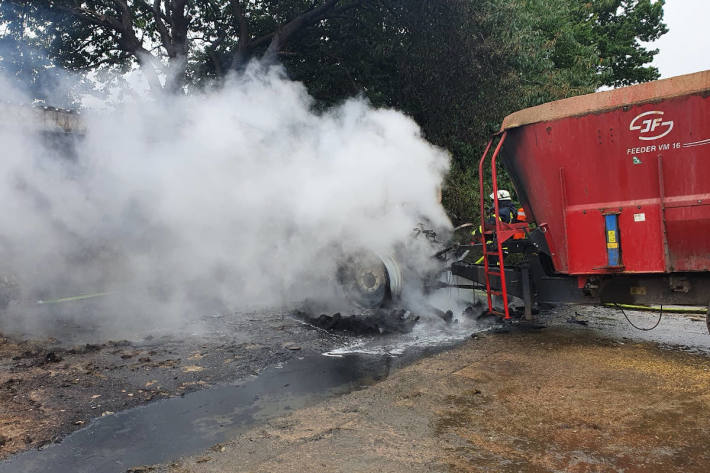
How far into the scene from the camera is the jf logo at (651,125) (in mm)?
5316

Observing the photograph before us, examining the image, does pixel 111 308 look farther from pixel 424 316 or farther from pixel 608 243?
pixel 608 243

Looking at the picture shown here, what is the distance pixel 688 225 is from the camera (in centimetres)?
530

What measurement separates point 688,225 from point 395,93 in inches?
390

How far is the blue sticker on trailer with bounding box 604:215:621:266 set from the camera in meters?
5.69

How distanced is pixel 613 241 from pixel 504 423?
2700mm

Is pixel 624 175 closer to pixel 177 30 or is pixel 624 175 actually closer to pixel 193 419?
pixel 193 419

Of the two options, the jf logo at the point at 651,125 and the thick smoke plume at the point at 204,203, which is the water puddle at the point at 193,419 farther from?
the jf logo at the point at 651,125

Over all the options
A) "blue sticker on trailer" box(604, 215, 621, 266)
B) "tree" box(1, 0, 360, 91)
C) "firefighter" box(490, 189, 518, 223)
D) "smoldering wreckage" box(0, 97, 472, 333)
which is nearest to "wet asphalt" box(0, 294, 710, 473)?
"smoldering wreckage" box(0, 97, 472, 333)

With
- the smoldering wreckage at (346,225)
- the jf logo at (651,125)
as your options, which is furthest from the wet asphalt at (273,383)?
the jf logo at (651,125)

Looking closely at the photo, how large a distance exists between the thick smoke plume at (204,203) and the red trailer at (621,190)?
8.27ft

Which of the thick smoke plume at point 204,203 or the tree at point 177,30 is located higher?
the tree at point 177,30

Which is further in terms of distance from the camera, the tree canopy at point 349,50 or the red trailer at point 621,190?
the tree canopy at point 349,50

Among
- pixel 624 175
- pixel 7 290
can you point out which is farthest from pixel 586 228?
pixel 7 290

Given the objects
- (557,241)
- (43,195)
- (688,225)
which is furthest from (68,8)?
(688,225)
